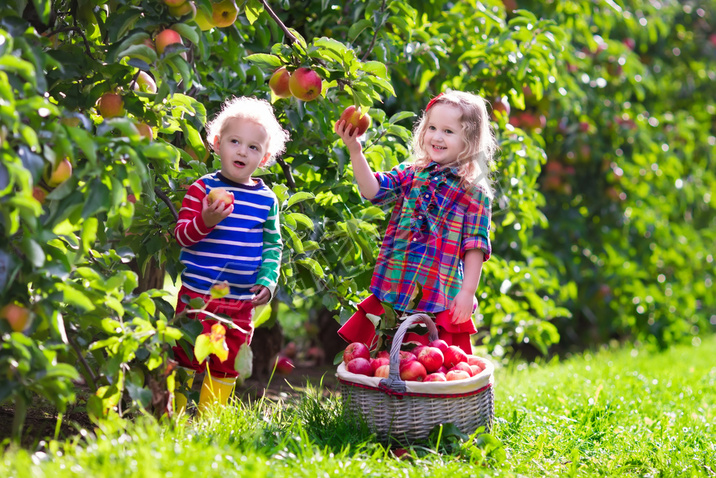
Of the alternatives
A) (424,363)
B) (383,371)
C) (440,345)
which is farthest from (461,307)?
(383,371)

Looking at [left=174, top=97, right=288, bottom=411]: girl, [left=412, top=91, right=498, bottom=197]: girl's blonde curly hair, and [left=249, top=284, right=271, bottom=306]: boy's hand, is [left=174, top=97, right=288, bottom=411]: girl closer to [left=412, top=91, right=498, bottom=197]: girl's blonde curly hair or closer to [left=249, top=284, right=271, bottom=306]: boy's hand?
[left=249, top=284, right=271, bottom=306]: boy's hand

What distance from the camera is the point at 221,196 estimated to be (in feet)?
7.02

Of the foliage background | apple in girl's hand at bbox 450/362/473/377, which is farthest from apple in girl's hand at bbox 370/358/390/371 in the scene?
the foliage background

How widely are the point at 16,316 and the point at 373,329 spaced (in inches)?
48.8

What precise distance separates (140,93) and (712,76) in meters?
5.62

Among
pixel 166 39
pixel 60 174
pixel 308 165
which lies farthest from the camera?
pixel 308 165

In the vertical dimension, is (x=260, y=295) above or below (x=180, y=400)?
above

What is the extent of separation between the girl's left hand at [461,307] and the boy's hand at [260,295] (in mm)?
623

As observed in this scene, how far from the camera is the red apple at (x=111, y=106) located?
6.85 ft

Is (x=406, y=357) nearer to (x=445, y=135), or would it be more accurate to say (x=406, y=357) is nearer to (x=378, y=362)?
(x=378, y=362)

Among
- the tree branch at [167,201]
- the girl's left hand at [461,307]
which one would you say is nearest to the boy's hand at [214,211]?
the tree branch at [167,201]

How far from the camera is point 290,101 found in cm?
261

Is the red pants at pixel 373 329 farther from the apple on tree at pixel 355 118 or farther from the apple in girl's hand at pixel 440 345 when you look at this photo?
the apple on tree at pixel 355 118

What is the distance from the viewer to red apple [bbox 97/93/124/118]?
209 centimetres
